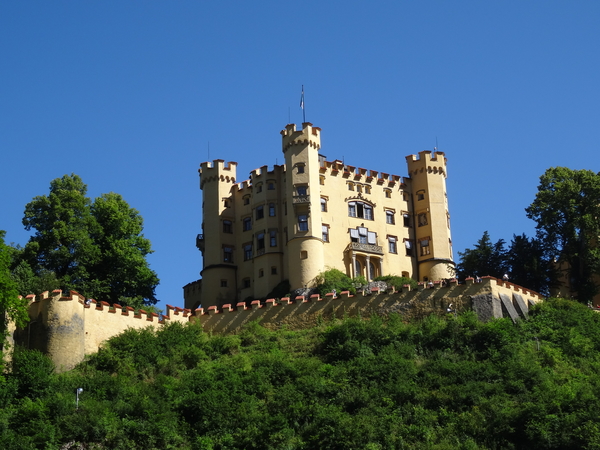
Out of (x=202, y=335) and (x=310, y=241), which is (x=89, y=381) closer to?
(x=202, y=335)

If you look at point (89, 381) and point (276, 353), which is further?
point (276, 353)

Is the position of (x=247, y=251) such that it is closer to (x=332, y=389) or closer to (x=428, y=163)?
(x=428, y=163)

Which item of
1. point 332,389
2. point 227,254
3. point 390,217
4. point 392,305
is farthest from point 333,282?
point 332,389

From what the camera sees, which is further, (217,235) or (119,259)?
(217,235)

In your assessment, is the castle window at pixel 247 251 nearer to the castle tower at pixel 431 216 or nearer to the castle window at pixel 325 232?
the castle window at pixel 325 232

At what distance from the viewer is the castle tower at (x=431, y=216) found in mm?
72375

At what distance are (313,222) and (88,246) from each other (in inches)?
553

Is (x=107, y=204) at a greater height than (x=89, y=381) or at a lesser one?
greater

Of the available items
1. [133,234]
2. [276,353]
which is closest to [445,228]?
A: [133,234]

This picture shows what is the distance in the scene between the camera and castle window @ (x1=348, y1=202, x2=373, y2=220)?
7250 cm

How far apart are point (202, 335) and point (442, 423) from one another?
52.9 feet

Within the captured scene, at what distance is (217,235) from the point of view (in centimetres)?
7219

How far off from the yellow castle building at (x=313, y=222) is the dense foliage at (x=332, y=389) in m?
15.6

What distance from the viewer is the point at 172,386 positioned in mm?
46875
